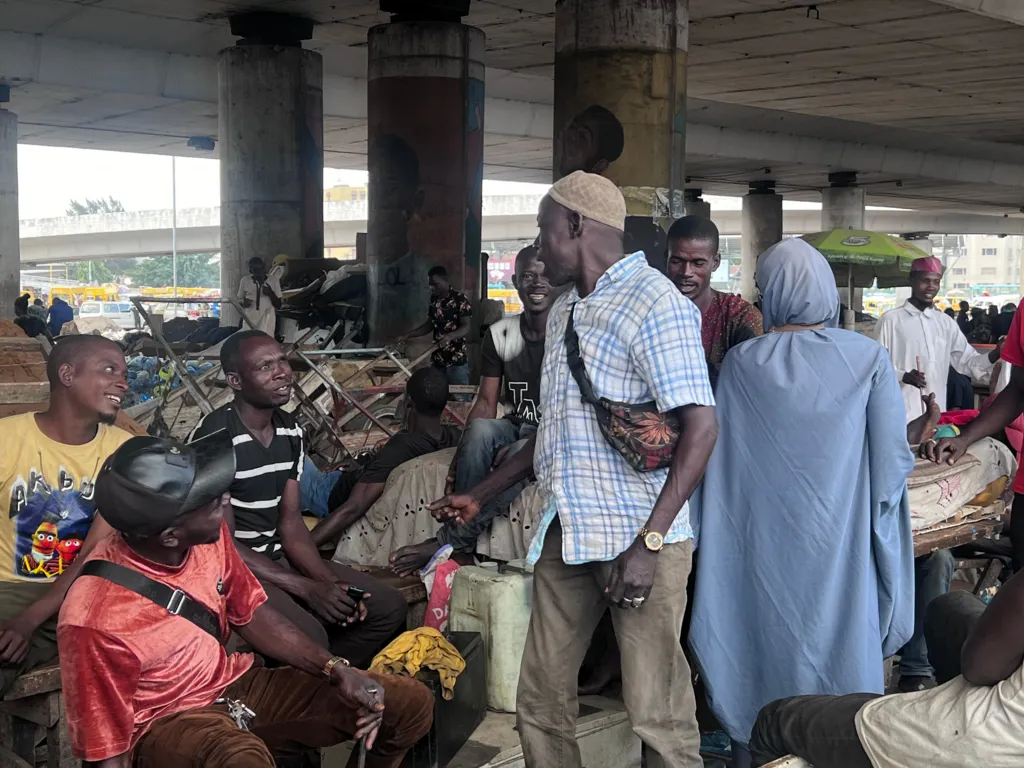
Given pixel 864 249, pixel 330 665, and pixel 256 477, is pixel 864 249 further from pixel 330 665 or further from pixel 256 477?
pixel 330 665

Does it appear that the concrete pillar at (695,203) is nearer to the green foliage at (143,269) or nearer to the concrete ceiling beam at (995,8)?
the concrete ceiling beam at (995,8)

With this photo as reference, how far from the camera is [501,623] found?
4504mm

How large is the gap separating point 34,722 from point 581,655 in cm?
190

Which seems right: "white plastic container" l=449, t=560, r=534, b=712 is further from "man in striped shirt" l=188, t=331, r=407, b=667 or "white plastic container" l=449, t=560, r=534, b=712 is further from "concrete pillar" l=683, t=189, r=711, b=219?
"concrete pillar" l=683, t=189, r=711, b=219

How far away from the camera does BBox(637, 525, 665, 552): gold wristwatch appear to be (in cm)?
326

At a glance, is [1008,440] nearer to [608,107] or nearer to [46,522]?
[46,522]

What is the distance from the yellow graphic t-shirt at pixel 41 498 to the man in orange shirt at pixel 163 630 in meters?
1.03

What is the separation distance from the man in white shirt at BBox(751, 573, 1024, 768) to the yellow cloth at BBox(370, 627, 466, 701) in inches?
54.3

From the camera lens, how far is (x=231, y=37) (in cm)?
1902

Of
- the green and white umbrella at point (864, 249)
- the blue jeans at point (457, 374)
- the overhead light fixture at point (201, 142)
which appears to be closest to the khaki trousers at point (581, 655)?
the blue jeans at point (457, 374)

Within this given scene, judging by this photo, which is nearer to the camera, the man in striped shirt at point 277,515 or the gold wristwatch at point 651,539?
the gold wristwatch at point 651,539

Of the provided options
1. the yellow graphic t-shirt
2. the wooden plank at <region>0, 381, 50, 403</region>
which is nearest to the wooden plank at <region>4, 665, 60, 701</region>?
the yellow graphic t-shirt

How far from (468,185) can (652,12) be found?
16.1 ft

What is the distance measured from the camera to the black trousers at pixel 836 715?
2850mm
